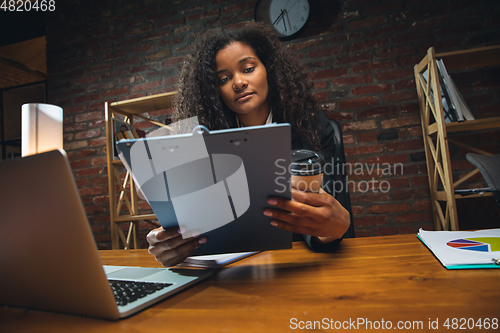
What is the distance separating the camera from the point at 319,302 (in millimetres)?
362

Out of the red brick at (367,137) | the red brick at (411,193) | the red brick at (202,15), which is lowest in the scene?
the red brick at (411,193)

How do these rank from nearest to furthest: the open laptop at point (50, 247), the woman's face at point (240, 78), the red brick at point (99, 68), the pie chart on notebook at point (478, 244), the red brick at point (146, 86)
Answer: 1. the open laptop at point (50, 247)
2. the pie chart on notebook at point (478, 244)
3. the woman's face at point (240, 78)
4. the red brick at point (146, 86)
5. the red brick at point (99, 68)

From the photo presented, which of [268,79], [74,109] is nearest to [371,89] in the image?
[268,79]

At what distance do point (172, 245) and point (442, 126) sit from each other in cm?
157

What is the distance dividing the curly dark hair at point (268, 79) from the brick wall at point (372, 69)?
29.6 inches

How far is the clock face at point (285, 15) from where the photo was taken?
1.96 meters

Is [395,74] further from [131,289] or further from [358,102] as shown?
[131,289]

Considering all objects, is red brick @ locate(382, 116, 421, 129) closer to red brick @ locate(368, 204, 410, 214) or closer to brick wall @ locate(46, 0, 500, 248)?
brick wall @ locate(46, 0, 500, 248)

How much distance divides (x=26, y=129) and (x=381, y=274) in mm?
777

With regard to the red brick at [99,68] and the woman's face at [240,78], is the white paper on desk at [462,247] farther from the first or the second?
the red brick at [99,68]

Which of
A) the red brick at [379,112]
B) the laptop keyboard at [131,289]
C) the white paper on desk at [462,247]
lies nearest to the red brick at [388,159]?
the red brick at [379,112]

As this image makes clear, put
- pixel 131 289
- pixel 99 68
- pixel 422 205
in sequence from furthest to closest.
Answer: pixel 99 68
pixel 422 205
pixel 131 289

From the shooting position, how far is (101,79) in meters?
2.39

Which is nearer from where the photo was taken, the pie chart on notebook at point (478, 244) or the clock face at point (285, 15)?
the pie chart on notebook at point (478, 244)
